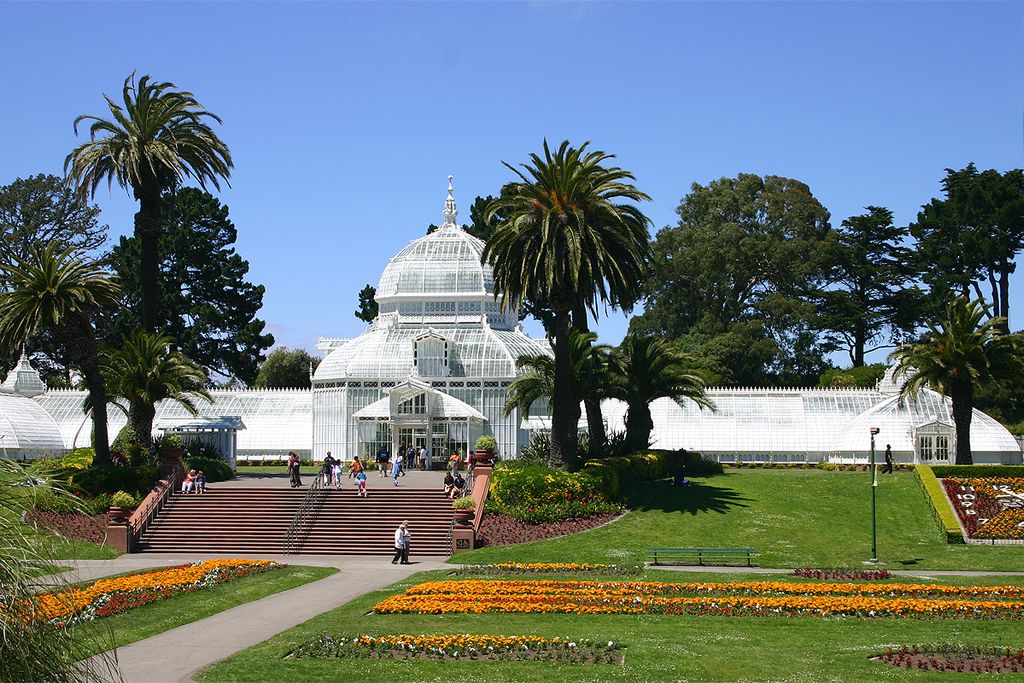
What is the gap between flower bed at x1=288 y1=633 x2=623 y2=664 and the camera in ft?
70.4

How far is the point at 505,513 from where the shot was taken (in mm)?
41844

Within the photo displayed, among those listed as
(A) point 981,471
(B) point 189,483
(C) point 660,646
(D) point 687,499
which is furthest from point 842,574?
(B) point 189,483

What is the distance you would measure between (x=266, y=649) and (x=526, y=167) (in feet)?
85.4

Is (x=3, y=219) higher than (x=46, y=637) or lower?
higher

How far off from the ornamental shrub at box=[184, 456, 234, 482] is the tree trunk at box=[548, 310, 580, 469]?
48.6 feet

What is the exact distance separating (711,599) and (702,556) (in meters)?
9.10

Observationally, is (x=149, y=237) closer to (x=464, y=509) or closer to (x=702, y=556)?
(x=464, y=509)

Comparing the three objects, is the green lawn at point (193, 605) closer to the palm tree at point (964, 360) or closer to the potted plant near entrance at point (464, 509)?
the potted plant near entrance at point (464, 509)

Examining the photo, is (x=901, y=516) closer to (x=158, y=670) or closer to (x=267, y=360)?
(x=158, y=670)

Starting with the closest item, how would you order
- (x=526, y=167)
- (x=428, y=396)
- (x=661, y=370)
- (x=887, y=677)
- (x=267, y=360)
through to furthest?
(x=887, y=677), (x=526, y=167), (x=661, y=370), (x=428, y=396), (x=267, y=360)

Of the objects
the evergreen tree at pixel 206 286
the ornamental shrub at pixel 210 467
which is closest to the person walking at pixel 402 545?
the ornamental shrub at pixel 210 467

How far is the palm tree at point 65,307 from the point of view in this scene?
43.8 m

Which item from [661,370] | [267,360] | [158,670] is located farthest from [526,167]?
[267,360]

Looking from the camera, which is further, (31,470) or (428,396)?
(428,396)
